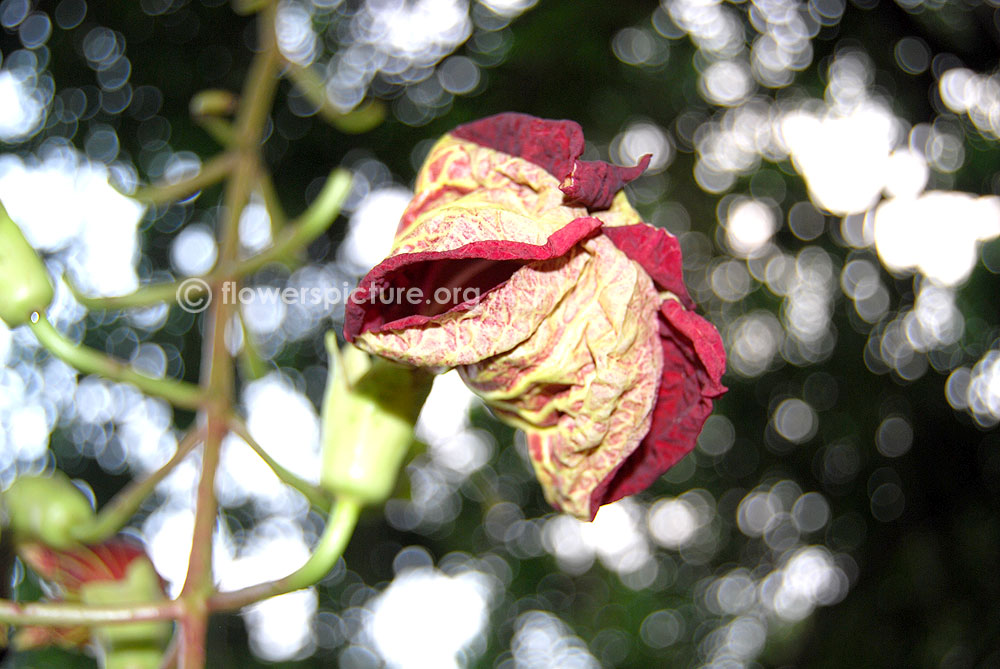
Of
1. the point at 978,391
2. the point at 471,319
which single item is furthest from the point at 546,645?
the point at 471,319

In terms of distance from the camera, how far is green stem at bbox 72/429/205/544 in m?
0.49

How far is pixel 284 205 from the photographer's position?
3.63 ft

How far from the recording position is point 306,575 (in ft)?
1.42

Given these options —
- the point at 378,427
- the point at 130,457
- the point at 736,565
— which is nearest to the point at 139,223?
the point at 130,457

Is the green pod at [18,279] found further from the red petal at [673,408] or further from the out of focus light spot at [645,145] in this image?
the out of focus light spot at [645,145]

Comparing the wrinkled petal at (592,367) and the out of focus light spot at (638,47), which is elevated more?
the wrinkled petal at (592,367)

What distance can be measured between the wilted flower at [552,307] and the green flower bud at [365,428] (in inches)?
2.6

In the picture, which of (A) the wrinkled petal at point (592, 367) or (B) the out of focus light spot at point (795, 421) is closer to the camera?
(A) the wrinkled petal at point (592, 367)

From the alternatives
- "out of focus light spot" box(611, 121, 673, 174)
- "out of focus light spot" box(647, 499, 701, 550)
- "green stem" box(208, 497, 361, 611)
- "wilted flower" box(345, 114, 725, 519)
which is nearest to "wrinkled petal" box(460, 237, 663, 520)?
"wilted flower" box(345, 114, 725, 519)

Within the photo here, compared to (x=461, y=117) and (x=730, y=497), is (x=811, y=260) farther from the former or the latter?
(x=461, y=117)

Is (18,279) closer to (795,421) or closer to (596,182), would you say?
(596,182)

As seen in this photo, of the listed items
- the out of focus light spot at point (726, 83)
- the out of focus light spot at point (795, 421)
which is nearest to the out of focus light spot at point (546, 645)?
the out of focus light spot at point (795, 421)

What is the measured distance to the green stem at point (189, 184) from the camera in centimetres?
63

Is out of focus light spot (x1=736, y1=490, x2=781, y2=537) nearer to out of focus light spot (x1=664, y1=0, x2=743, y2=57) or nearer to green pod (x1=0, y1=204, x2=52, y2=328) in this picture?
out of focus light spot (x1=664, y1=0, x2=743, y2=57)
